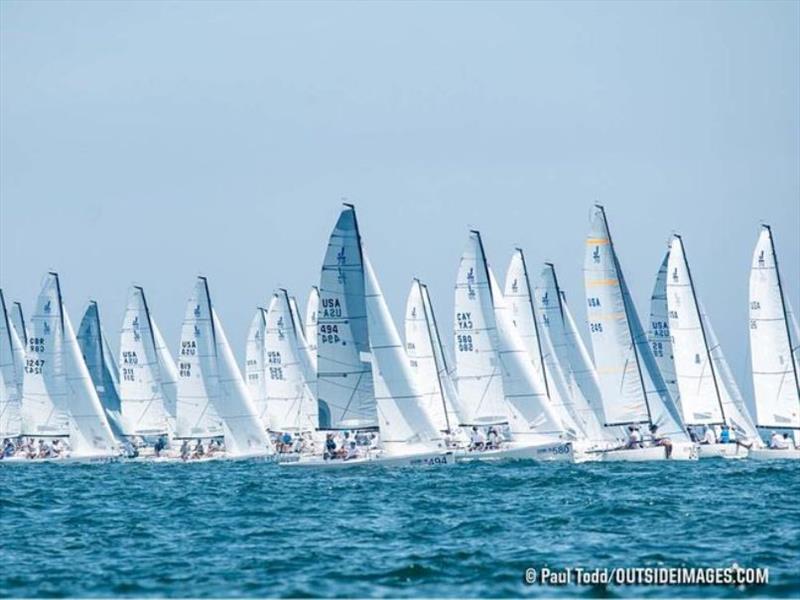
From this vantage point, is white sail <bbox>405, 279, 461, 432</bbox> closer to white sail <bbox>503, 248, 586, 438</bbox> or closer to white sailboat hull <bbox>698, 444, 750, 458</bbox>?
white sail <bbox>503, 248, 586, 438</bbox>

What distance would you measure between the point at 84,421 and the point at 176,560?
4716 centimetres

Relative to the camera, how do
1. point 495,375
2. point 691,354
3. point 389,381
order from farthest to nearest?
point 691,354 → point 495,375 → point 389,381

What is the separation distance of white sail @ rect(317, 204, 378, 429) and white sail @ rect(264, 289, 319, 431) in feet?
86.2

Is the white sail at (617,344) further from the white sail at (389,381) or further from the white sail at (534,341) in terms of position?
the white sail at (389,381)

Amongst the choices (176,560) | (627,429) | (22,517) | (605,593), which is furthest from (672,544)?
(627,429)

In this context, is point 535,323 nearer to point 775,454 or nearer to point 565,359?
point 565,359

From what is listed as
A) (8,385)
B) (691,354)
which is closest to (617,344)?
(691,354)

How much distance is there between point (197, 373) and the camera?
7375 cm

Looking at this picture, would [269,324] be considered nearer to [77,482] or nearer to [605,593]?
[77,482]

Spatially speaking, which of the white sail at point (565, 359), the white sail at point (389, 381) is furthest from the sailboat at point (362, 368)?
the white sail at point (565, 359)

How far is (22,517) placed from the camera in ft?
129

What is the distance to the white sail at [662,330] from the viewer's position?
67.8 meters

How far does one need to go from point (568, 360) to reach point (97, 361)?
26.4m

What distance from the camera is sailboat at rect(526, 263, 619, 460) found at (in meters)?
63.8
